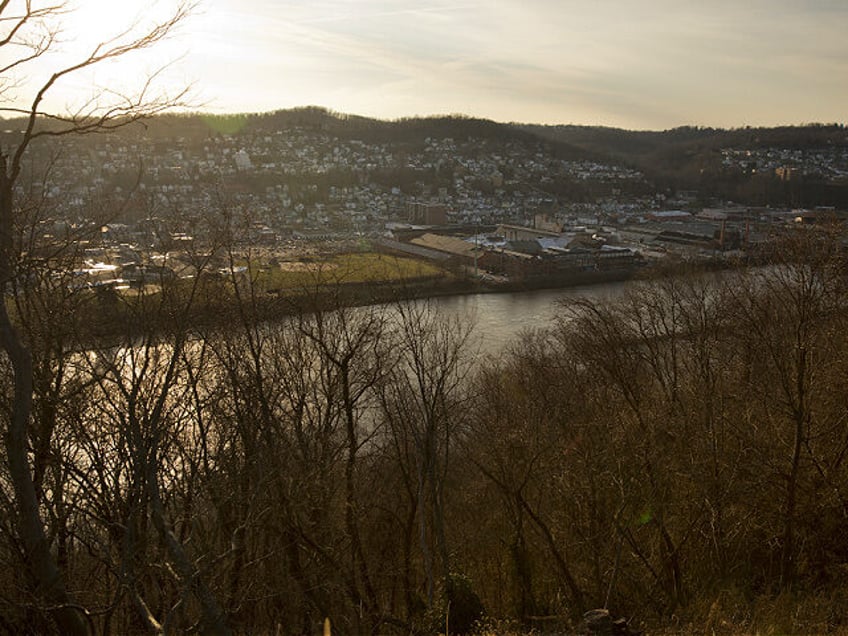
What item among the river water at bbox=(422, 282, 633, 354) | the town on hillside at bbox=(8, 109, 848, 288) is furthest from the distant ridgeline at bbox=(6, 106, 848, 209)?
the river water at bbox=(422, 282, 633, 354)

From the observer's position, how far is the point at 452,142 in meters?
44.9

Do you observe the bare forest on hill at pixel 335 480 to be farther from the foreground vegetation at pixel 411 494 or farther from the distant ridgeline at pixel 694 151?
the distant ridgeline at pixel 694 151

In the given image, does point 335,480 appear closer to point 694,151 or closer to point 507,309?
point 507,309

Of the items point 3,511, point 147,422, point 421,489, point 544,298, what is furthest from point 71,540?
point 544,298

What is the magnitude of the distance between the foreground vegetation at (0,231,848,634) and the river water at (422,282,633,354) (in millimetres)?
4985

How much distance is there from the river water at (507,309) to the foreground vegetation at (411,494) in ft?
16.4

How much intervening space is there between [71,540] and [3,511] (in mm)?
558

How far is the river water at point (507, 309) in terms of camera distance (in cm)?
991

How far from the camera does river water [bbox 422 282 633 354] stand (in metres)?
9.91

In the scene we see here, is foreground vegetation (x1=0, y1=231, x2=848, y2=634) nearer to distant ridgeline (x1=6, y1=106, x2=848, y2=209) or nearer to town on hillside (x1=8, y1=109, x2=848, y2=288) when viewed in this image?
town on hillside (x1=8, y1=109, x2=848, y2=288)

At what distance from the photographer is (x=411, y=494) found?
137 inches

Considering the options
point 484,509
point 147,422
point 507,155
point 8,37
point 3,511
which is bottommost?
point 484,509

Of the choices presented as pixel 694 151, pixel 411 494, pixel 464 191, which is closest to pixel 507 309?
pixel 411 494

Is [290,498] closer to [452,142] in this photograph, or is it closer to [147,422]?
[147,422]
